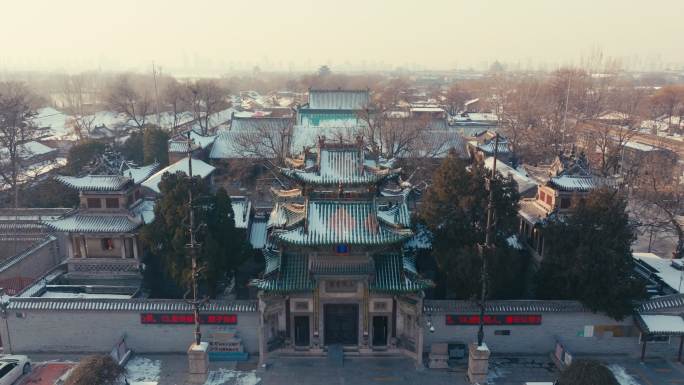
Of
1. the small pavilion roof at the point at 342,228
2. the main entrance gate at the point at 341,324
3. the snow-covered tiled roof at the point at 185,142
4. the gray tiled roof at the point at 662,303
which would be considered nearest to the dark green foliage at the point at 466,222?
the small pavilion roof at the point at 342,228

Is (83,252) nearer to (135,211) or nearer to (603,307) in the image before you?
(135,211)

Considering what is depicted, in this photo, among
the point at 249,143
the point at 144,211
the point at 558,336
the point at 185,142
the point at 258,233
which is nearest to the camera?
the point at 558,336

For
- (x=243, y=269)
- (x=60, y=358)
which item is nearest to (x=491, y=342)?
(x=243, y=269)

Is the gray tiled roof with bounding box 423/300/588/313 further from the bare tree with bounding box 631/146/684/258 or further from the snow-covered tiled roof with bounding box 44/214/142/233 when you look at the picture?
the snow-covered tiled roof with bounding box 44/214/142/233

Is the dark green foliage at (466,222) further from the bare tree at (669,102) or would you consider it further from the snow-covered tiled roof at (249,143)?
Result: the bare tree at (669,102)

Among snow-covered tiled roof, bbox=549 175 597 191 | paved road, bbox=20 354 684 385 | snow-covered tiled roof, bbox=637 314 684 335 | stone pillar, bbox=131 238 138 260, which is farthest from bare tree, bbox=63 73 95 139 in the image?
snow-covered tiled roof, bbox=637 314 684 335

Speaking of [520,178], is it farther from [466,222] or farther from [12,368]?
[12,368]

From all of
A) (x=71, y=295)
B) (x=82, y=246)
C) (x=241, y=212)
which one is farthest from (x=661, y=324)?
(x=82, y=246)
